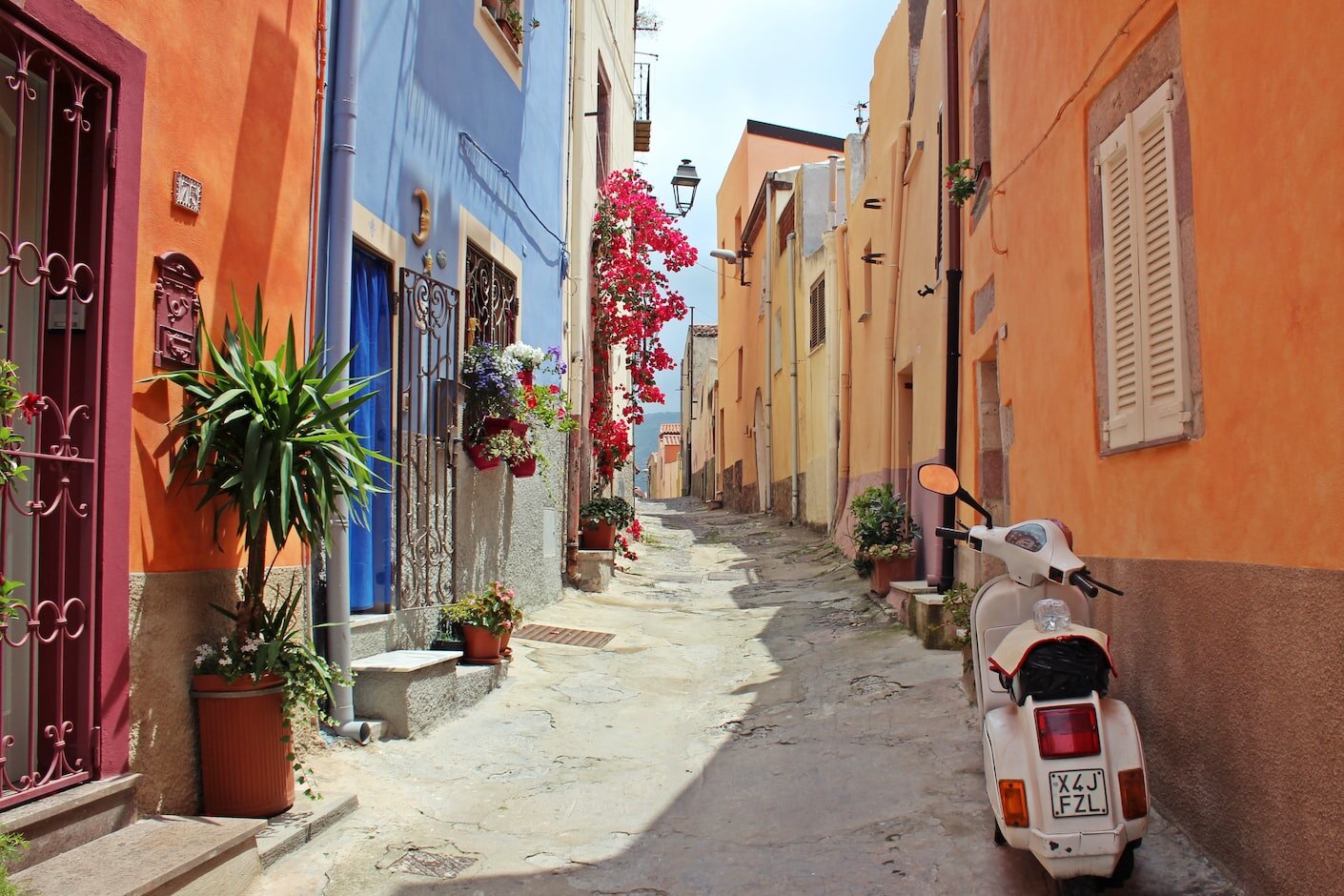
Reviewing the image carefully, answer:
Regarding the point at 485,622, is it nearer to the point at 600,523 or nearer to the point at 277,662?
the point at 277,662

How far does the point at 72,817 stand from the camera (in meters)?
3.30

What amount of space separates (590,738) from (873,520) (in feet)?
15.7

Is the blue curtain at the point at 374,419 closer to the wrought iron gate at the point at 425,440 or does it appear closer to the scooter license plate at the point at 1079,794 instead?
the wrought iron gate at the point at 425,440

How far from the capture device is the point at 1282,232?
3012mm

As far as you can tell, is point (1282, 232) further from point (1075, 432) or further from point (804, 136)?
point (804, 136)

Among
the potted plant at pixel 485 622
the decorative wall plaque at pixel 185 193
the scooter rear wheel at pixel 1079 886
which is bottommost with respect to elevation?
the scooter rear wheel at pixel 1079 886

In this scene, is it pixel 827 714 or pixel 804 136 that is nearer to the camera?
pixel 827 714

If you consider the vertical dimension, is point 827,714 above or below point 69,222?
below

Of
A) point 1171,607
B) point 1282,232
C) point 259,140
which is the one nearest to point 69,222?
point 259,140

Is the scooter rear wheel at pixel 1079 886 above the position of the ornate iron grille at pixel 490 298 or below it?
below

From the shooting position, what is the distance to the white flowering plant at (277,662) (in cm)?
409

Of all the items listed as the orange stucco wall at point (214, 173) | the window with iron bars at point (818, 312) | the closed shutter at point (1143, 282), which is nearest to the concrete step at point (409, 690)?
the orange stucco wall at point (214, 173)

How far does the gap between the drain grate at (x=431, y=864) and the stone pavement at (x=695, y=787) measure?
0.04 feet

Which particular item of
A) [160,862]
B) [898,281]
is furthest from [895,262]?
[160,862]
